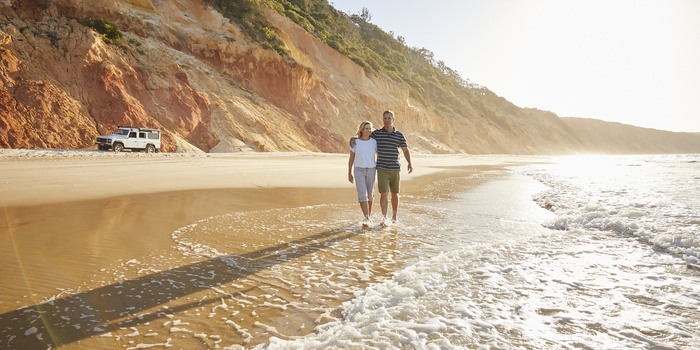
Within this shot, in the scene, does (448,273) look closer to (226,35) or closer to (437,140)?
(226,35)

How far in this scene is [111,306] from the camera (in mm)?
2754

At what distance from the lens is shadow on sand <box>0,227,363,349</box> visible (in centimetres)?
233

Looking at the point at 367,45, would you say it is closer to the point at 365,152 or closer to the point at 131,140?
the point at 131,140

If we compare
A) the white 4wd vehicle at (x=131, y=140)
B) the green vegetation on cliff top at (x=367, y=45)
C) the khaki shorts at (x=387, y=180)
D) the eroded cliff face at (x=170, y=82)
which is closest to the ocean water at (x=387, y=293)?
the khaki shorts at (x=387, y=180)

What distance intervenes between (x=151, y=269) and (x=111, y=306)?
0.84m

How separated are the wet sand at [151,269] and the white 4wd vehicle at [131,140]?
12544 mm

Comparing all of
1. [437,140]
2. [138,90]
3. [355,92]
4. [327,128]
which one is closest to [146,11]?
[138,90]

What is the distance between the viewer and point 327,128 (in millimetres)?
36125

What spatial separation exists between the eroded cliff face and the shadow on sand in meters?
19.5

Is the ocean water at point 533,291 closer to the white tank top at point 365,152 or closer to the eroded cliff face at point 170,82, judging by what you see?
the white tank top at point 365,152

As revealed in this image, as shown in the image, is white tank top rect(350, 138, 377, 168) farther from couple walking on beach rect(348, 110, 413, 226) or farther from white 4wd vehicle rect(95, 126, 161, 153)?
white 4wd vehicle rect(95, 126, 161, 153)

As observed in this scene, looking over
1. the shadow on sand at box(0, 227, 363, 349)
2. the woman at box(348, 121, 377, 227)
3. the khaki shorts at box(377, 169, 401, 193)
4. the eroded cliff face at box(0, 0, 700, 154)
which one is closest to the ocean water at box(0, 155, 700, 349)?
the shadow on sand at box(0, 227, 363, 349)

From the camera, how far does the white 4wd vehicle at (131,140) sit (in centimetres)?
1944

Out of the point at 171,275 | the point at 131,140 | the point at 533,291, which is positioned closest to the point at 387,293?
the point at 533,291
